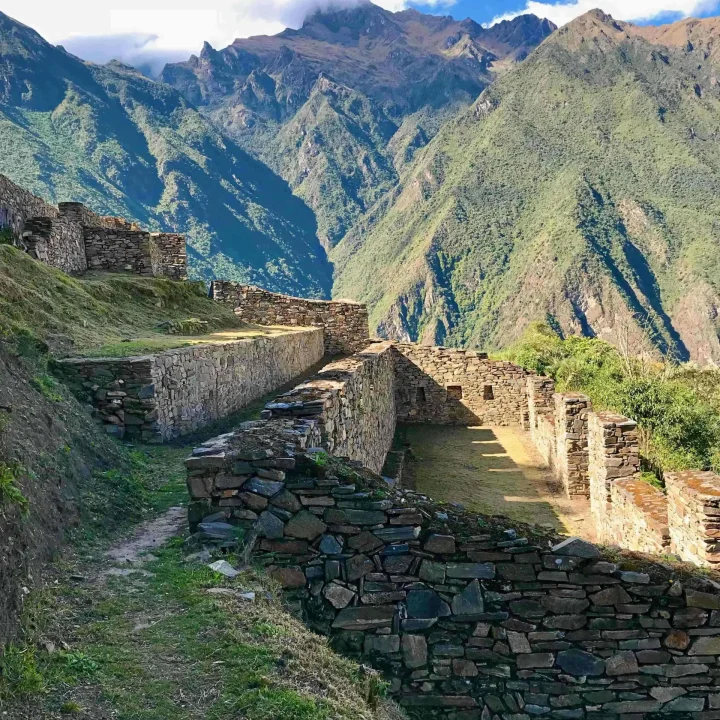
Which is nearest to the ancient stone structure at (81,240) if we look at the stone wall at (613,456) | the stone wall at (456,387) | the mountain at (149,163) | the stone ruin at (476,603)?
the stone wall at (456,387)

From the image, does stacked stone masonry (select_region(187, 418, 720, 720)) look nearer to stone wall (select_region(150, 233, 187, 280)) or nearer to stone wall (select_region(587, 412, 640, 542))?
stone wall (select_region(587, 412, 640, 542))

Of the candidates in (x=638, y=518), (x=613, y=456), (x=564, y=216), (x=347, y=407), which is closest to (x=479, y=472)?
(x=613, y=456)

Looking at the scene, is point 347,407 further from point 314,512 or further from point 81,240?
point 81,240

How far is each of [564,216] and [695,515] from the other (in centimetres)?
11008

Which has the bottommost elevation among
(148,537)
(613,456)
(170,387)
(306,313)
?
(613,456)

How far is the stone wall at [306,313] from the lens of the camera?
1995 centimetres

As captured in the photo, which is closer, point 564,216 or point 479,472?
point 479,472

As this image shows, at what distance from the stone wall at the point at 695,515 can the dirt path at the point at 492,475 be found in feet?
11.7

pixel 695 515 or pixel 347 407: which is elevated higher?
pixel 347 407

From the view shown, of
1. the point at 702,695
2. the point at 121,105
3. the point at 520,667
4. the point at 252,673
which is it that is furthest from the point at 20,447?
the point at 121,105

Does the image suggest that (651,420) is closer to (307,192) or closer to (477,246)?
(477,246)

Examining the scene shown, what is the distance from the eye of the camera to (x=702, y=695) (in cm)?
448

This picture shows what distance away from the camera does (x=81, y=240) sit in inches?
567

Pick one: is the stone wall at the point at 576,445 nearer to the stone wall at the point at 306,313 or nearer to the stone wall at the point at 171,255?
the stone wall at the point at 306,313
